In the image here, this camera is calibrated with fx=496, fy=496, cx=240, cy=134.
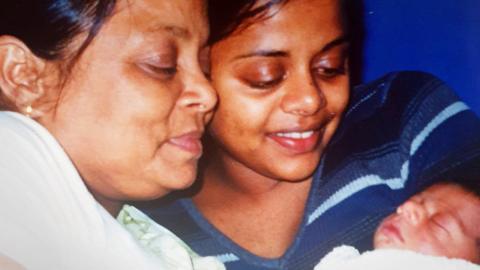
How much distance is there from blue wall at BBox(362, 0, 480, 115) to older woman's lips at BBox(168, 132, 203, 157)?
0.46m

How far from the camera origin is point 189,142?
62cm

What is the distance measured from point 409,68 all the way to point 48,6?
0.66 meters

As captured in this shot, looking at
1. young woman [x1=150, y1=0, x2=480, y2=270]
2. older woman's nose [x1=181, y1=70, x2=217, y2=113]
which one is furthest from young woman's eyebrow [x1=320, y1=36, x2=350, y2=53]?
older woman's nose [x1=181, y1=70, x2=217, y2=113]

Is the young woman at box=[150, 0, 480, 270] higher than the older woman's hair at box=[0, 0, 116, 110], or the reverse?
the older woman's hair at box=[0, 0, 116, 110]

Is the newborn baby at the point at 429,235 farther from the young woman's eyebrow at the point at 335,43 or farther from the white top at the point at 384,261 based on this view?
the young woman's eyebrow at the point at 335,43

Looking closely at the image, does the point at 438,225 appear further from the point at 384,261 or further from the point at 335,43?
the point at 335,43

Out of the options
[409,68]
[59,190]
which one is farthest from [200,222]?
[409,68]

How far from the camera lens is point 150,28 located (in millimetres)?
553

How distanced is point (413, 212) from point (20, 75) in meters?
0.50

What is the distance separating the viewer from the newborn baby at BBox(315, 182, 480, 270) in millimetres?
608

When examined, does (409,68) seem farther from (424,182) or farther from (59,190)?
(59,190)

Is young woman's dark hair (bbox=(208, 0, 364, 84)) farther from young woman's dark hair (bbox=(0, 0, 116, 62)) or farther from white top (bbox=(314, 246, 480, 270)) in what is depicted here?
white top (bbox=(314, 246, 480, 270))

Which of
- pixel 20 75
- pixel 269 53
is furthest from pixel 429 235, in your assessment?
pixel 20 75

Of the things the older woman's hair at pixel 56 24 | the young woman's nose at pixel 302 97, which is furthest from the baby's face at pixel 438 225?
the older woman's hair at pixel 56 24
